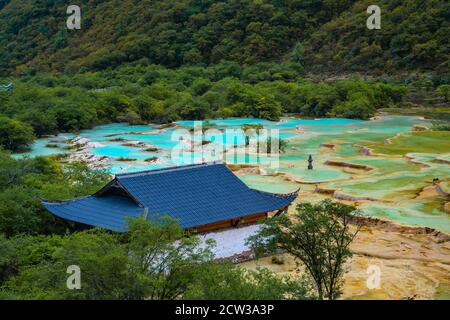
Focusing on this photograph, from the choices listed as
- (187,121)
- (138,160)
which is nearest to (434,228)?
(138,160)

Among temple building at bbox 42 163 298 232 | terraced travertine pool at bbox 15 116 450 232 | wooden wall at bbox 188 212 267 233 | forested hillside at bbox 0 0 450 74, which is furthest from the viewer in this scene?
forested hillside at bbox 0 0 450 74

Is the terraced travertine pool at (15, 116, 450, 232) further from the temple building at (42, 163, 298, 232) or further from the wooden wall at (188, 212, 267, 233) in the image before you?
the temple building at (42, 163, 298, 232)

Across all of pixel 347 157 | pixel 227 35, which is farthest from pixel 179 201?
pixel 227 35

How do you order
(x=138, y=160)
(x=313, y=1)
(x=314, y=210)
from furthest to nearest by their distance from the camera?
(x=313, y=1)
(x=138, y=160)
(x=314, y=210)

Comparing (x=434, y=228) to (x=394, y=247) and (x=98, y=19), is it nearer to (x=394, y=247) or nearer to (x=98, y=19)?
(x=394, y=247)

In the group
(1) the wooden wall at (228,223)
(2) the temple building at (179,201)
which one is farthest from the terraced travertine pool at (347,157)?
(2) the temple building at (179,201)

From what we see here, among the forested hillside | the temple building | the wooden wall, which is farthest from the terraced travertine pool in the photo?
the forested hillside
